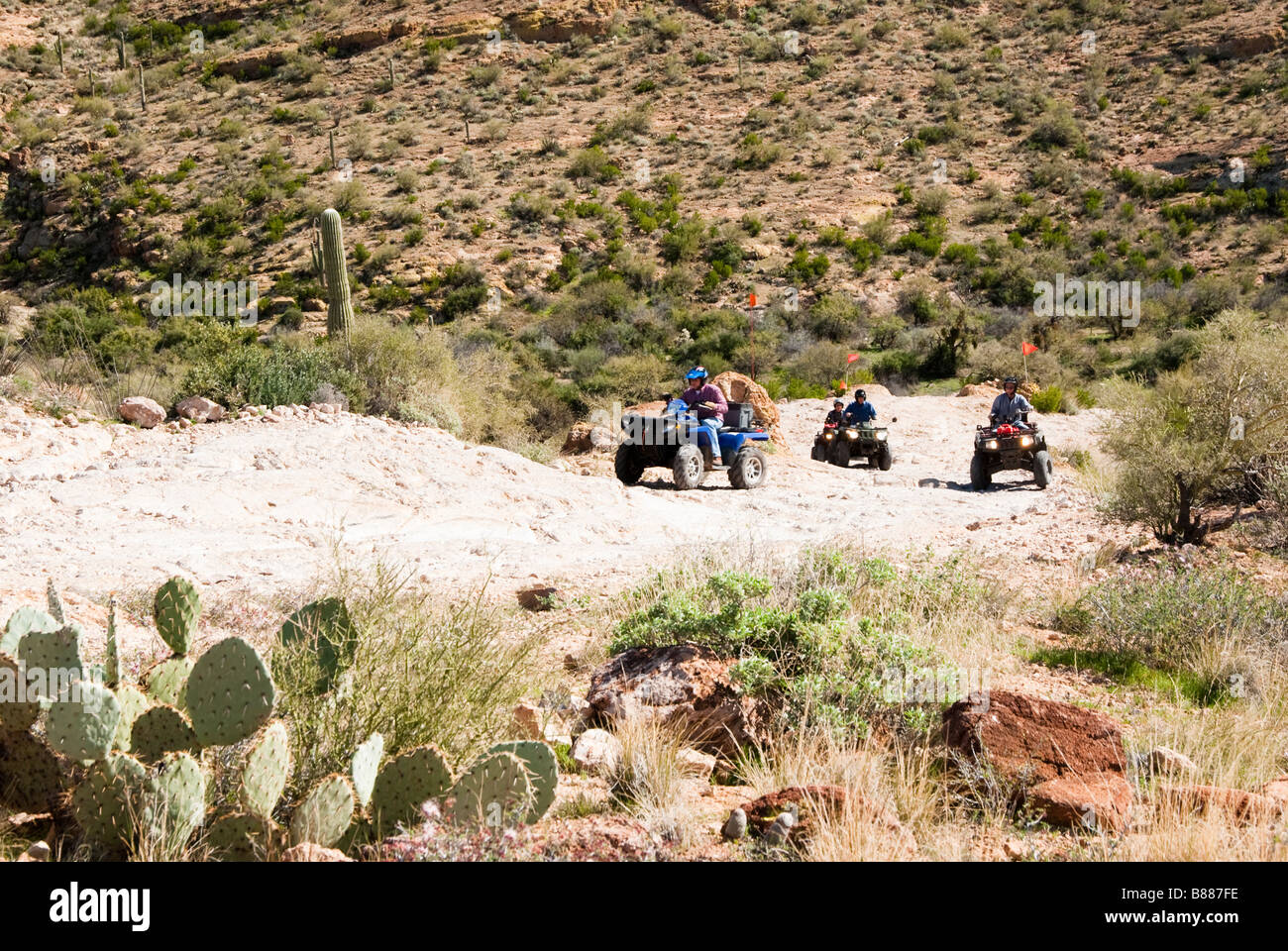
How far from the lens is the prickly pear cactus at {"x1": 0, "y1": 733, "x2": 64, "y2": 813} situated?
11.8ft

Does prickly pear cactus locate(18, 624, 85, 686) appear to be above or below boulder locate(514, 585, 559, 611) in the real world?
above

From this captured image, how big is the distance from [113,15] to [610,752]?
5356cm

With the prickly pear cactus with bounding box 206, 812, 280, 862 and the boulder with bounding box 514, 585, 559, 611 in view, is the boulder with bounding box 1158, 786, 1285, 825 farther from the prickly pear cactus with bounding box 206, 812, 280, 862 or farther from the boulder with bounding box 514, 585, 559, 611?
the boulder with bounding box 514, 585, 559, 611

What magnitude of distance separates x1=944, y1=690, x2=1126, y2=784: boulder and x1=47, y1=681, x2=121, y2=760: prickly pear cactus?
3.13 m

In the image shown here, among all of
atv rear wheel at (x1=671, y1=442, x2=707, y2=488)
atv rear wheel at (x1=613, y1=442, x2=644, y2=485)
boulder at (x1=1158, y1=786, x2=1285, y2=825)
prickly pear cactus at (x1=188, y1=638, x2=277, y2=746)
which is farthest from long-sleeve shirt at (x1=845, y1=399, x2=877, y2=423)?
prickly pear cactus at (x1=188, y1=638, x2=277, y2=746)

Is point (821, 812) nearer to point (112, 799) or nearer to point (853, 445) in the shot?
point (112, 799)

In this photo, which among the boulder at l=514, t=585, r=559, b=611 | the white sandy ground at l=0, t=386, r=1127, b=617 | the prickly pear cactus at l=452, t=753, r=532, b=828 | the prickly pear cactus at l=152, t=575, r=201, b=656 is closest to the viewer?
the prickly pear cactus at l=452, t=753, r=532, b=828

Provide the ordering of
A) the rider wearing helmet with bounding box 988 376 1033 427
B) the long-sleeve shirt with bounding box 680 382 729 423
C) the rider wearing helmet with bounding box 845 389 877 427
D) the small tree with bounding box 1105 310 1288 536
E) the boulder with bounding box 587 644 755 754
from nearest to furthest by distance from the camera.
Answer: the boulder with bounding box 587 644 755 754
the small tree with bounding box 1105 310 1288 536
the long-sleeve shirt with bounding box 680 382 729 423
the rider wearing helmet with bounding box 988 376 1033 427
the rider wearing helmet with bounding box 845 389 877 427

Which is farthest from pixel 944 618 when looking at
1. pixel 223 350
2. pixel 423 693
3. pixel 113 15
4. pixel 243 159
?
pixel 113 15

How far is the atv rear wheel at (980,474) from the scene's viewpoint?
1452 centimetres

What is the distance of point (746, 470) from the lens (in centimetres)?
1395

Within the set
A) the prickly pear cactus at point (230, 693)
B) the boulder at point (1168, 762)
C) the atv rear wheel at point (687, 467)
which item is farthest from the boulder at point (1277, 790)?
the atv rear wheel at point (687, 467)

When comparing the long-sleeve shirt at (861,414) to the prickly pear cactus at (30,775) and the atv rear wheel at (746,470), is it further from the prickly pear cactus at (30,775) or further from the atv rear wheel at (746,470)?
the prickly pear cactus at (30,775)

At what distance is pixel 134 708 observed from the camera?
3.57 m
